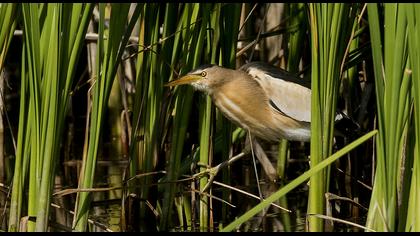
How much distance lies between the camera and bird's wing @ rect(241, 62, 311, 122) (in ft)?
10.7

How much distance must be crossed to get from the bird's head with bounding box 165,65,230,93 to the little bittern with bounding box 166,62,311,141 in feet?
0.10

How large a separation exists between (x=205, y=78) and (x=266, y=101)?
19.1 inches

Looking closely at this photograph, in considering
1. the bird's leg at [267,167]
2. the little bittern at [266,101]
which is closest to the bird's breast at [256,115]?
the little bittern at [266,101]

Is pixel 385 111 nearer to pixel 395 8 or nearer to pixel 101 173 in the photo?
pixel 395 8

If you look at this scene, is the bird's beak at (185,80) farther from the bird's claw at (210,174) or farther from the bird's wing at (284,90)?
the bird's wing at (284,90)

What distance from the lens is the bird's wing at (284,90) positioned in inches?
129

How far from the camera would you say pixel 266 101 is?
3420mm

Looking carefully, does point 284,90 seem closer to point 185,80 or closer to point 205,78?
point 205,78

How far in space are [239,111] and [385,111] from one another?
134 cm

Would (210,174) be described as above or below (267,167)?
below

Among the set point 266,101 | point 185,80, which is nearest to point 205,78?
point 185,80

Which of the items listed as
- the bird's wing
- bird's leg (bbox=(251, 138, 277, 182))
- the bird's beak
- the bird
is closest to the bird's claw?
the bird

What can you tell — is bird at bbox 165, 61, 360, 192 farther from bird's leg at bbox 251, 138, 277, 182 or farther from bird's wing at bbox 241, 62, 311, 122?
bird's leg at bbox 251, 138, 277, 182

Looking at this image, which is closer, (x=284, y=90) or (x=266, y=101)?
(x=284, y=90)
